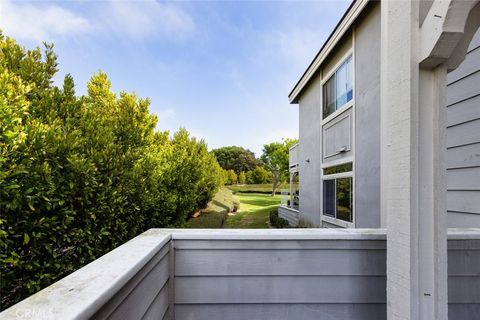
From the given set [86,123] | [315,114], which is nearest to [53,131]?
[86,123]

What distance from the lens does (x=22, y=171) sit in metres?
1.92

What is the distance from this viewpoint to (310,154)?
900 cm

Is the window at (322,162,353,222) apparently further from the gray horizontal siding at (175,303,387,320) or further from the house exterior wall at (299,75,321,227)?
the gray horizontal siding at (175,303,387,320)

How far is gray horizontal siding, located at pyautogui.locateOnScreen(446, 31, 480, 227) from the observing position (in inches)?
95.6

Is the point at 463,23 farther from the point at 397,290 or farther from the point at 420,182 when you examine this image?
the point at 397,290

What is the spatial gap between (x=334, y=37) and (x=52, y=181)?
6.88 metres

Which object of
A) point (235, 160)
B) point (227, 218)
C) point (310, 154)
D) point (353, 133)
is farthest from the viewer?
point (235, 160)

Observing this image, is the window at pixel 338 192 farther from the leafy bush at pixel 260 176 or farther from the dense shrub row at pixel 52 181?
the leafy bush at pixel 260 176

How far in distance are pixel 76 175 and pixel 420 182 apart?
3015 millimetres

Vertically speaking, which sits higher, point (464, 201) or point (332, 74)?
point (332, 74)

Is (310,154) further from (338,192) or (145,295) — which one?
(145,295)

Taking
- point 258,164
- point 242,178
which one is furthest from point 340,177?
point 258,164

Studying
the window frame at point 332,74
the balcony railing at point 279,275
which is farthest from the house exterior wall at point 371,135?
the balcony railing at point 279,275

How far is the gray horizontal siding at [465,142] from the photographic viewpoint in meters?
2.43
